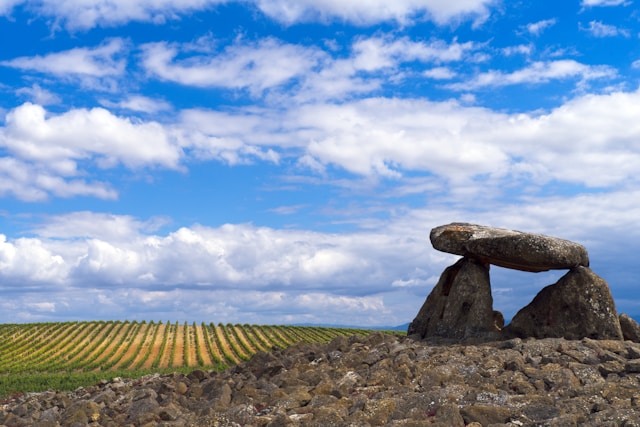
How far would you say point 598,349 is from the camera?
57.6ft

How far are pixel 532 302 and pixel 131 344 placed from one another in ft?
189

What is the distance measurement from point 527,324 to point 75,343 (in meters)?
61.9

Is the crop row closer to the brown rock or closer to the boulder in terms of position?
the boulder

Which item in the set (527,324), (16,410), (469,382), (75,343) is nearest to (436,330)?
(527,324)

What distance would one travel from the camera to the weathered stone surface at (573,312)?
20938 millimetres

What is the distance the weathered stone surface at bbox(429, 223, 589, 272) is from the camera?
21.5 m

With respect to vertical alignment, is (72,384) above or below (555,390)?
below

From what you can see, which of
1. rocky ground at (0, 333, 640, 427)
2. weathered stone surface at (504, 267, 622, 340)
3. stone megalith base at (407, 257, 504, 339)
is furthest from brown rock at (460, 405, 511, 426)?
weathered stone surface at (504, 267, 622, 340)

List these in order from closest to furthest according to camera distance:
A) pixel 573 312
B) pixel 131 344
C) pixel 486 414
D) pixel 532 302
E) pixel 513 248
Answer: pixel 486 414 → pixel 573 312 → pixel 513 248 → pixel 532 302 → pixel 131 344

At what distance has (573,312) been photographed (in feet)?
69.6

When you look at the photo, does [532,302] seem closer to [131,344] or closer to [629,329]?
[629,329]

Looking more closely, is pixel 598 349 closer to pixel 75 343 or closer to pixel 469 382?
pixel 469 382

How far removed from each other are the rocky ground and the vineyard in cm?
3389

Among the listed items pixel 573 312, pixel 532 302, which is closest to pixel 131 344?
pixel 532 302
